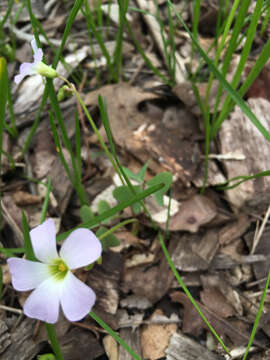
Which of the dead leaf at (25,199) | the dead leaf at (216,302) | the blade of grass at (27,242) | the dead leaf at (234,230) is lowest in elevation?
the dead leaf at (216,302)

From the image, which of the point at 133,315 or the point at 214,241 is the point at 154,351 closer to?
the point at 133,315

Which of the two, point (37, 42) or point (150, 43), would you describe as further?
point (150, 43)

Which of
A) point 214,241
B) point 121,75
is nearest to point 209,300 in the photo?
point 214,241

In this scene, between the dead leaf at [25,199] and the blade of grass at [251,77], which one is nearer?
the blade of grass at [251,77]

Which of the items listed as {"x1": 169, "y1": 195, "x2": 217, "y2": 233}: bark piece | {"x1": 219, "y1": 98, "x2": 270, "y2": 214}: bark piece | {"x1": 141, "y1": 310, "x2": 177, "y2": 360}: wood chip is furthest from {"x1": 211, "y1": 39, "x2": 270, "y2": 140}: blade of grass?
{"x1": 141, "y1": 310, "x2": 177, "y2": 360}: wood chip

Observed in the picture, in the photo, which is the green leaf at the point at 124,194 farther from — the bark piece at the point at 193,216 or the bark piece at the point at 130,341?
the bark piece at the point at 130,341

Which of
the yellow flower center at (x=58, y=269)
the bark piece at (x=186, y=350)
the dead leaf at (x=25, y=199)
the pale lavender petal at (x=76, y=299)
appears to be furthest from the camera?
the dead leaf at (x=25, y=199)

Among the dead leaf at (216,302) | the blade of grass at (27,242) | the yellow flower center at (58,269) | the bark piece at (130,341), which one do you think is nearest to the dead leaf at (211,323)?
the dead leaf at (216,302)
